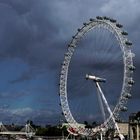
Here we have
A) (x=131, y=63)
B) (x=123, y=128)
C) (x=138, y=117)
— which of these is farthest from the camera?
(x=123, y=128)

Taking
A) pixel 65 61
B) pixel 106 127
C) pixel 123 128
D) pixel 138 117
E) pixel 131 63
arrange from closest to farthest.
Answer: pixel 131 63 → pixel 106 127 → pixel 65 61 → pixel 138 117 → pixel 123 128

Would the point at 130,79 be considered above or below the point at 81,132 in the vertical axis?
above

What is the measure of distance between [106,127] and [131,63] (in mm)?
13187

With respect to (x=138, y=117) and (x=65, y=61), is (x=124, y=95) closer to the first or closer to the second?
(x=65, y=61)

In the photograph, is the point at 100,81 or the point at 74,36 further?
the point at 74,36

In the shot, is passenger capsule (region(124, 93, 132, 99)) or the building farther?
the building

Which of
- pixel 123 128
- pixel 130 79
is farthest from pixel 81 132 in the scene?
pixel 123 128

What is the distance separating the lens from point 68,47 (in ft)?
332

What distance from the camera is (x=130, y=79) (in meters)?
82.9

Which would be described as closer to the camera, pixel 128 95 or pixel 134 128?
pixel 128 95

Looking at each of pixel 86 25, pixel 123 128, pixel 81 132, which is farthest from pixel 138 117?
pixel 86 25

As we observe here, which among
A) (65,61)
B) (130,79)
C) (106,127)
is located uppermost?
(65,61)

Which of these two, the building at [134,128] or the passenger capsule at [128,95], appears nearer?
the passenger capsule at [128,95]

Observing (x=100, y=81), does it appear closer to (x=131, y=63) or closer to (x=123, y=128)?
(x=131, y=63)
